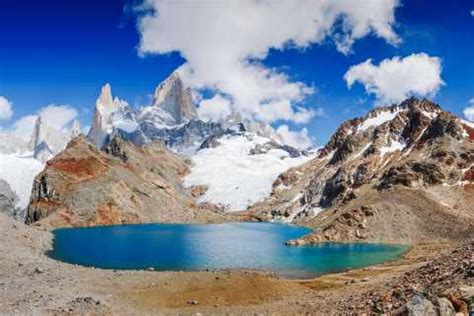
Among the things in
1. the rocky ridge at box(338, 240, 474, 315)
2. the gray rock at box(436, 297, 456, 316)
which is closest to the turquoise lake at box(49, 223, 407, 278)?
the rocky ridge at box(338, 240, 474, 315)

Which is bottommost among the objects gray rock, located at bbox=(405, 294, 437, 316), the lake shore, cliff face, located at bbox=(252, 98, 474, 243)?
the lake shore

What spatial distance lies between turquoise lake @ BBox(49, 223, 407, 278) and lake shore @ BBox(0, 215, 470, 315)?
12.3m

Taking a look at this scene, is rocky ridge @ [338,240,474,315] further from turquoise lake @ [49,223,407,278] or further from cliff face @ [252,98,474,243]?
cliff face @ [252,98,474,243]

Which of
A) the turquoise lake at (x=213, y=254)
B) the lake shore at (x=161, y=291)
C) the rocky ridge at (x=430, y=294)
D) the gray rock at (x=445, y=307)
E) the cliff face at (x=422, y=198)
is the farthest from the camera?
the cliff face at (x=422, y=198)

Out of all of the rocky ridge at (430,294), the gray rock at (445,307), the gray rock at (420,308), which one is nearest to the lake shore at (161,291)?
the rocky ridge at (430,294)

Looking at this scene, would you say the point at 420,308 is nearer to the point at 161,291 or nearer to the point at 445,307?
the point at 445,307

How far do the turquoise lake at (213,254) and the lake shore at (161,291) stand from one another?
485 inches

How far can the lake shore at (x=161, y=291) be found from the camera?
47.3m

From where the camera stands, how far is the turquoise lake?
86312 mm

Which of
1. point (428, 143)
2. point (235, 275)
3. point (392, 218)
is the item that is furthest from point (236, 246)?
point (428, 143)

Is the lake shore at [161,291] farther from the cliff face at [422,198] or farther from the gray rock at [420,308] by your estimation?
the cliff face at [422,198]

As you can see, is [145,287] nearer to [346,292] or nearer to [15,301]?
[15,301]

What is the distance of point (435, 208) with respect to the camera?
146375mm

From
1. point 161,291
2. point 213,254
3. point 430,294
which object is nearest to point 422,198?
point 213,254
